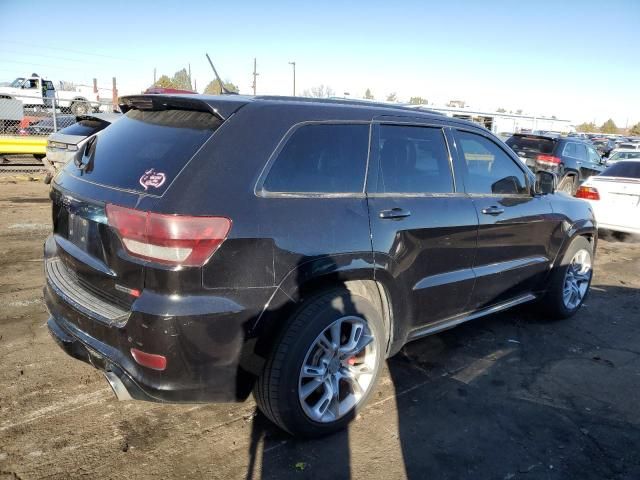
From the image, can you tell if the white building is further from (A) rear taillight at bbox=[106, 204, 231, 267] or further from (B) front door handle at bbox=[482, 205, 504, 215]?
(A) rear taillight at bbox=[106, 204, 231, 267]

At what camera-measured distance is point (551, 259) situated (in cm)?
459

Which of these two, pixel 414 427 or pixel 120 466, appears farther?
pixel 414 427

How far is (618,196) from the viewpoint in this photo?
806 centimetres

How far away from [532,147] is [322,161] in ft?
38.5

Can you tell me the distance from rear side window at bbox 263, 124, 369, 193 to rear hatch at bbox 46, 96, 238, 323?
0.41 metres

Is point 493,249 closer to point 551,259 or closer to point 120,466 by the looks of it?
point 551,259

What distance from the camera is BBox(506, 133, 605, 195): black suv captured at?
12.6m

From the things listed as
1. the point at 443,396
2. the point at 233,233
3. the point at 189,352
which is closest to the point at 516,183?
the point at 443,396

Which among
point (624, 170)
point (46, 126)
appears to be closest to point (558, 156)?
point (624, 170)

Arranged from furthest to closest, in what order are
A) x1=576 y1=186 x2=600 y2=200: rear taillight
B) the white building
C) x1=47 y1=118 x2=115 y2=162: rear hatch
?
1. the white building
2. x1=47 y1=118 x2=115 y2=162: rear hatch
3. x1=576 y1=186 x2=600 y2=200: rear taillight

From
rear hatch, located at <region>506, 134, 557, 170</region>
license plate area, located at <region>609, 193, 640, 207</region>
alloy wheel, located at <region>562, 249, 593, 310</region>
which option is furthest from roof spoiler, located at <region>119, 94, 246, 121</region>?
rear hatch, located at <region>506, 134, 557, 170</region>

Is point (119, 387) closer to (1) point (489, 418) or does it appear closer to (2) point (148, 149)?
(2) point (148, 149)

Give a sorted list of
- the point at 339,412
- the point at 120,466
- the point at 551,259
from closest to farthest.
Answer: the point at 120,466, the point at 339,412, the point at 551,259

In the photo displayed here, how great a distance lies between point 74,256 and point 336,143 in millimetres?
1592
